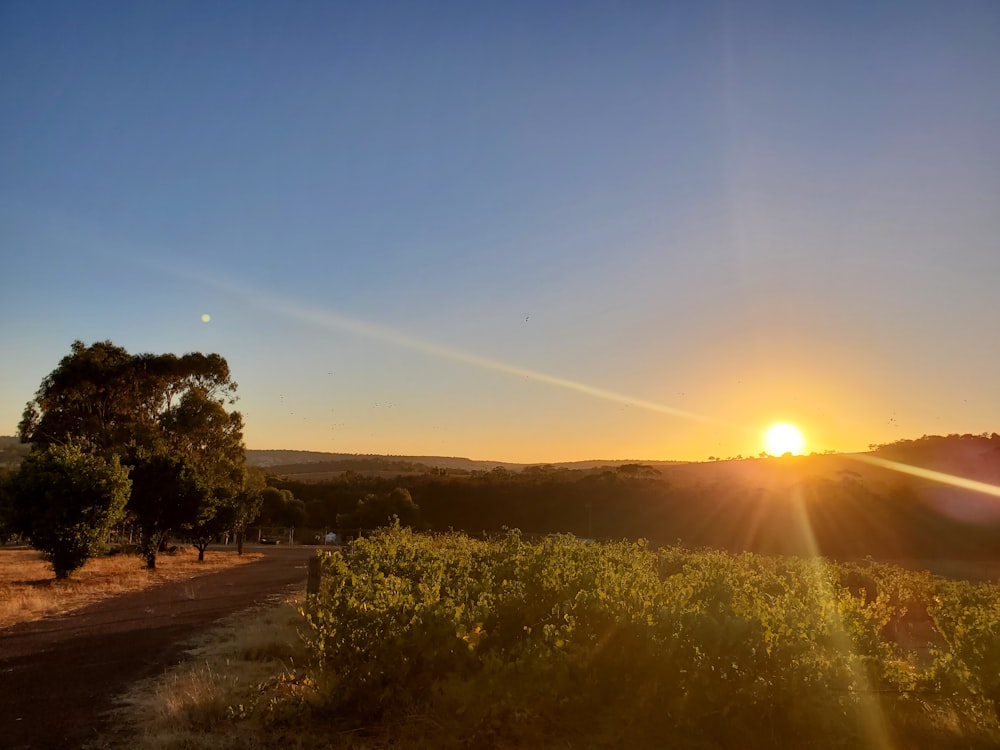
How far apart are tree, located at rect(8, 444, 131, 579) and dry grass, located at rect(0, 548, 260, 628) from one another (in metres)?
1.07

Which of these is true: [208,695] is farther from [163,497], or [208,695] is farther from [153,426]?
[153,426]

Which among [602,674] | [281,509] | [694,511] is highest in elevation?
[602,674]

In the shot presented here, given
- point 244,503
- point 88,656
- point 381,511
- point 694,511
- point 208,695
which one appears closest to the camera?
point 208,695

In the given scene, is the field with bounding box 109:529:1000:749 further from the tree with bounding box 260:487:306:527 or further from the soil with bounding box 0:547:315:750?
the tree with bounding box 260:487:306:527

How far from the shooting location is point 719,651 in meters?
5.30

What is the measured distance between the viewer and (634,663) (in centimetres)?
550

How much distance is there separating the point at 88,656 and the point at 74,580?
13.3 meters

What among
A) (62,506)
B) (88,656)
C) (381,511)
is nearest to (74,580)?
(62,506)

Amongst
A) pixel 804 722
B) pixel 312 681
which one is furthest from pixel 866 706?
pixel 312 681

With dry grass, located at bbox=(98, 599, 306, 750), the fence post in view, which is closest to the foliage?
dry grass, located at bbox=(98, 599, 306, 750)

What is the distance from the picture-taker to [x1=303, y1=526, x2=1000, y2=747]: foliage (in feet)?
17.3

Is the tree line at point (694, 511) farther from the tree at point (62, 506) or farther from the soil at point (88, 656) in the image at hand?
the soil at point (88, 656)

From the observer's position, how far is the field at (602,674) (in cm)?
527

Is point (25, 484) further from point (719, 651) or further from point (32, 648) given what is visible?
point (719, 651)
